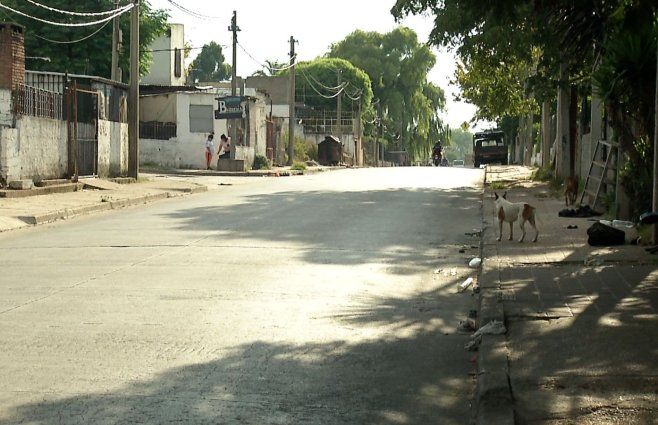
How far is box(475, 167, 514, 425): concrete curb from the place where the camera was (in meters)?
5.64

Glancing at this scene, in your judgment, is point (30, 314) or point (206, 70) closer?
point (30, 314)

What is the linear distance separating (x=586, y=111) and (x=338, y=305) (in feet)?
54.9

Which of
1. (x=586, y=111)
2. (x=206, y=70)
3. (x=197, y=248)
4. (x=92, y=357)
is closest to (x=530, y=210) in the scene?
(x=197, y=248)

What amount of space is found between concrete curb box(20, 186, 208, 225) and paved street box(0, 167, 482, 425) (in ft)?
6.81

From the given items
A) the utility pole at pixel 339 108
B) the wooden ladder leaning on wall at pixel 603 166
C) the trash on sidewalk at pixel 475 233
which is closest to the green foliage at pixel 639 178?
the wooden ladder leaning on wall at pixel 603 166

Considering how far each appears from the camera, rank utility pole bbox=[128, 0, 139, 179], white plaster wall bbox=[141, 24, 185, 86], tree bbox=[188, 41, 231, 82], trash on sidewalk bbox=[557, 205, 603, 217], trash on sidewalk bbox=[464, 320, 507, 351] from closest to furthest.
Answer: trash on sidewalk bbox=[464, 320, 507, 351] < trash on sidewalk bbox=[557, 205, 603, 217] < utility pole bbox=[128, 0, 139, 179] < white plaster wall bbox=[141, 24, 185, 86] < tree bbox=[188, 41, 231, 82]

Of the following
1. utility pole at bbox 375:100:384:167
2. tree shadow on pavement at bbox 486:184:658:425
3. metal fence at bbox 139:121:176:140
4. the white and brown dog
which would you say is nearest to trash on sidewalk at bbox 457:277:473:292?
tree shadow on pavement at bbox 486:184:658:425

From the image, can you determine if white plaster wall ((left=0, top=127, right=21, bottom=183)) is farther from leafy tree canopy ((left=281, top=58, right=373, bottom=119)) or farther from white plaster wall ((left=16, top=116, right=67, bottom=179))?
leafy tree canopy ((left=281, top=58, right=373, bottom=119))

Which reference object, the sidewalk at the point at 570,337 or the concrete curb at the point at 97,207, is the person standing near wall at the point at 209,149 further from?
the sidewalk at the point at 570,337

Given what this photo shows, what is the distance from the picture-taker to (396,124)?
340 ft

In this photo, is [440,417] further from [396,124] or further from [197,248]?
[396,124]

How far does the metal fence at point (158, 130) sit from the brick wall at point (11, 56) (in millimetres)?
26754

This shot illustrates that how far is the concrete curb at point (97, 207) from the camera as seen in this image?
19531mm

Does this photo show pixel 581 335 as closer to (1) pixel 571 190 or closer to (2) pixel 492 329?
(2) pixel 492 329
